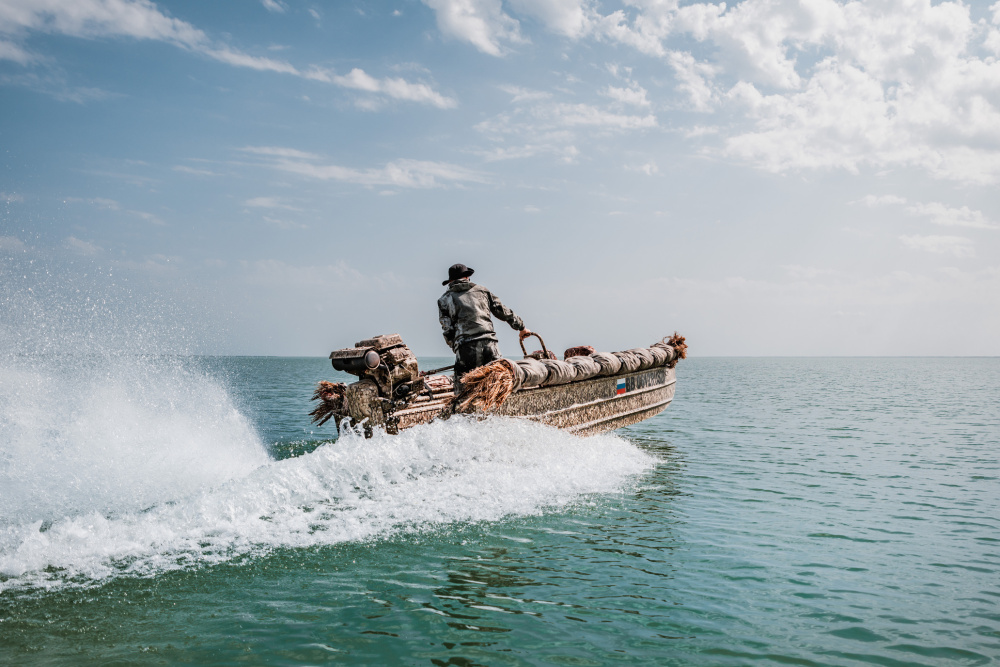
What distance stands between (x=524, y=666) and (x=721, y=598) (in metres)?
2.08

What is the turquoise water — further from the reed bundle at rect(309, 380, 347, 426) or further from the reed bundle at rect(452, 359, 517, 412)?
the reed bundle at rect(309, 380, 347, 426)

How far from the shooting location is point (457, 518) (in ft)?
21.1

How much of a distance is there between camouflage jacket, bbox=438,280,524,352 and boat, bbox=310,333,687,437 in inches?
31.0

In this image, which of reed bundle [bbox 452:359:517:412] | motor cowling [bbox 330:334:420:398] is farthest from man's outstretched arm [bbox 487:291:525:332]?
motor cowling [bbox 330:334:420:398]

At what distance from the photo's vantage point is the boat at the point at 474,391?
802 centimetres

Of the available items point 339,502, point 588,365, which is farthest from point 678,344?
point 339,502

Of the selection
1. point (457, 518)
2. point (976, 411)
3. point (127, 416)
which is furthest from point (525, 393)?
point (976, 411)

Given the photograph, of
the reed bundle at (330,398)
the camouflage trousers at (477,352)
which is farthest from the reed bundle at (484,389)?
the reed bundle at (330,398)

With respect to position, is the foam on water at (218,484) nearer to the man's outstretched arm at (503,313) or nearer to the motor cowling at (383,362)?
the motor cowling at (383,362)

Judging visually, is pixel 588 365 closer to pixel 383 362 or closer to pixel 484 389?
pixel 484 389

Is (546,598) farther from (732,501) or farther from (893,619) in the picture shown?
(732,501)

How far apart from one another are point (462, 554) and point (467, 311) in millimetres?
4657

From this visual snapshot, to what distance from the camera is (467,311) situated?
376 inches

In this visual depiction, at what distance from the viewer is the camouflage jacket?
9.55 m
